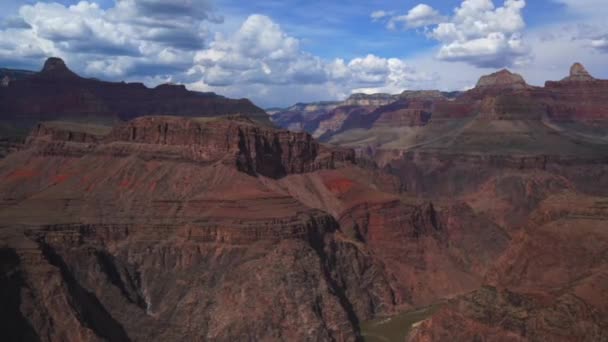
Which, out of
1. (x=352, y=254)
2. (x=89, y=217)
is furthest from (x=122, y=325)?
(x=352, y=254)

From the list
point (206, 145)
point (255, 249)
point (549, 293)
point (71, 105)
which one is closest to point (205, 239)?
point (255, 249)

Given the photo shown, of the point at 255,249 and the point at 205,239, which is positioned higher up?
the point at 205,239

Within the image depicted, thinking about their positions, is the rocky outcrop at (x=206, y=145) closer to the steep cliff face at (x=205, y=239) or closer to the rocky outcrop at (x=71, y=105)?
the steep cliff face at (x=205, y=239)

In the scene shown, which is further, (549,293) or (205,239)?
(205,239)

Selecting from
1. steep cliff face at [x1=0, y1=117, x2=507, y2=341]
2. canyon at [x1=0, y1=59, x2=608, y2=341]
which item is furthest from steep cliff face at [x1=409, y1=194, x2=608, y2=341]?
steep cliff face at [x1=0, y1=117, x2=507, y2=341]

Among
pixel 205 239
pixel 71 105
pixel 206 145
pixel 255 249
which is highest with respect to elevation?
pixel 71 105

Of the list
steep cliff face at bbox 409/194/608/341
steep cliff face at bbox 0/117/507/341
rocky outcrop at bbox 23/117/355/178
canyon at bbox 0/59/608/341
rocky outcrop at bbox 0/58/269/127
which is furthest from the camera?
rocky outcrop at bbox 0/58/269/127

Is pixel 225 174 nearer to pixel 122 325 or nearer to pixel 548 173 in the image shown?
pixel 122 325

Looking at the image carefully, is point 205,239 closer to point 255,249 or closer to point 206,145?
point 255,249

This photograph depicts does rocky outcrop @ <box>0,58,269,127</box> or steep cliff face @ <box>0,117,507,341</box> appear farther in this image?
rocky outcrop @ <box>0,58,269,127</box>

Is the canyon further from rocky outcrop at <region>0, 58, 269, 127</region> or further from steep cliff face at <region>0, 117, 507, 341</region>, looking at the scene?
rocky outcrop at <region>0, 58, 269, 127</region>

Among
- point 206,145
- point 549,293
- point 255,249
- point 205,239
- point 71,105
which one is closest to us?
point 549,293
